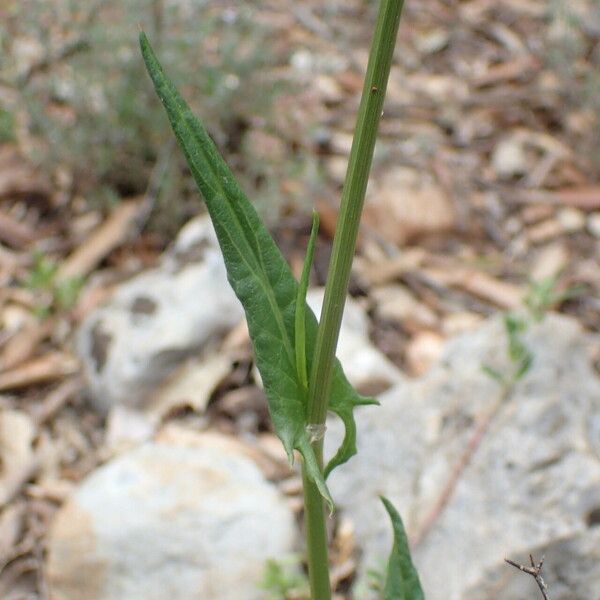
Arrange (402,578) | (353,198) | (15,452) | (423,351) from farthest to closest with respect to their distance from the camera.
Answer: (423,351) < (15,452) < (402,578) < (353,198)

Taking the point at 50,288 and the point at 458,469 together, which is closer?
the point at 458,469

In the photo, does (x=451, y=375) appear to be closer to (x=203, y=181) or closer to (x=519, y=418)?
(x=519, y=418)

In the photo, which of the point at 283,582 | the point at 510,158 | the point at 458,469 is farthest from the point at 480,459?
the point at 510,158

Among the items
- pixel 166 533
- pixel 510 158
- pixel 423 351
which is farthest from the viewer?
pixel 510 158

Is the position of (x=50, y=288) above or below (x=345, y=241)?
below

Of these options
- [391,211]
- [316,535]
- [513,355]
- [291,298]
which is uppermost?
[291,298]

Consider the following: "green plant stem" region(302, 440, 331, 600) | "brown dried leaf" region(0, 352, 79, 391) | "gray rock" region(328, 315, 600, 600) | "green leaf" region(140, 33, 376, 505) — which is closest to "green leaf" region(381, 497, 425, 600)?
"green plant stem" region(302, 440, 331, 600)

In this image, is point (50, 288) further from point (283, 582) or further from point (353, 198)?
point (353, 198)

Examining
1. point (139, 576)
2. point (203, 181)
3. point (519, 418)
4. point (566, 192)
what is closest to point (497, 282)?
point (566, 192)

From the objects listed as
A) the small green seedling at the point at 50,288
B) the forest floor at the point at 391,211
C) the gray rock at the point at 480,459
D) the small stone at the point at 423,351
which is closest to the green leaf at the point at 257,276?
the gray rock at the point at 480,459
